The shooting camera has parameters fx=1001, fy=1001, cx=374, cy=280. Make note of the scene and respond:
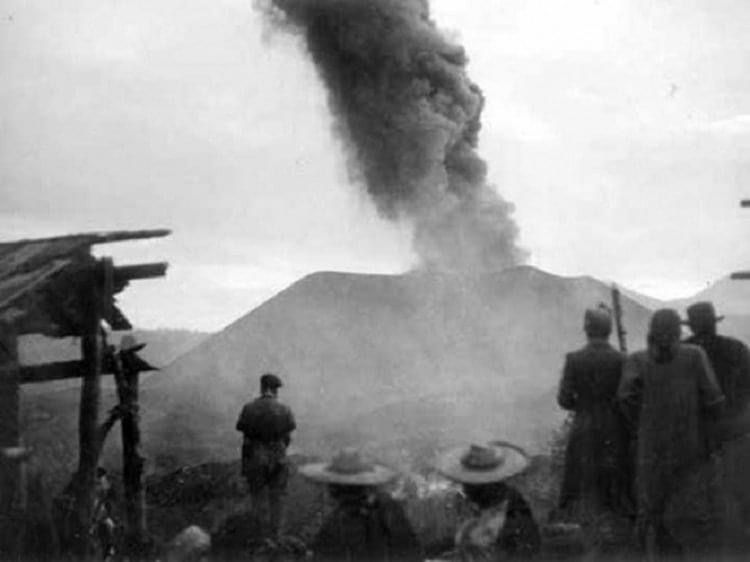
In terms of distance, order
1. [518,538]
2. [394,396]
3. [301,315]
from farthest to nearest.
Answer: [301,315] < [394,396] < [518,538]

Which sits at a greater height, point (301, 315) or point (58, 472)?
point (301, 315)

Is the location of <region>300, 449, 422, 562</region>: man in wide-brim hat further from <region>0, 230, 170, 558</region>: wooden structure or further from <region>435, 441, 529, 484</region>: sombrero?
<region>0, 230, 170, 558</region>: wooden structure

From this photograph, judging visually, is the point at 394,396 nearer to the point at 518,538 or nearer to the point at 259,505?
the point at 259,505

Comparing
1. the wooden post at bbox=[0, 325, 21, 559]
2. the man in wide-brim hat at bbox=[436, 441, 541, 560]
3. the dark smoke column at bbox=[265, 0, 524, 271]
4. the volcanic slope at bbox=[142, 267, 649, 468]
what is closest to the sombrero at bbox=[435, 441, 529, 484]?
the man in wide-brim hat at bbox=[436, 441, 541, 560]

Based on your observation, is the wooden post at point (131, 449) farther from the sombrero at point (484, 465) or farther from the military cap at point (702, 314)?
the military cap at point (702, 314)

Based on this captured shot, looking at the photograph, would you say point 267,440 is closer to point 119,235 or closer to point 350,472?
point 119,235

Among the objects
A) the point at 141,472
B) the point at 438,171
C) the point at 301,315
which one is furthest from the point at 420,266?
the point at 141,472

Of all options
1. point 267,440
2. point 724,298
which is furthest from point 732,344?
point 724,298
